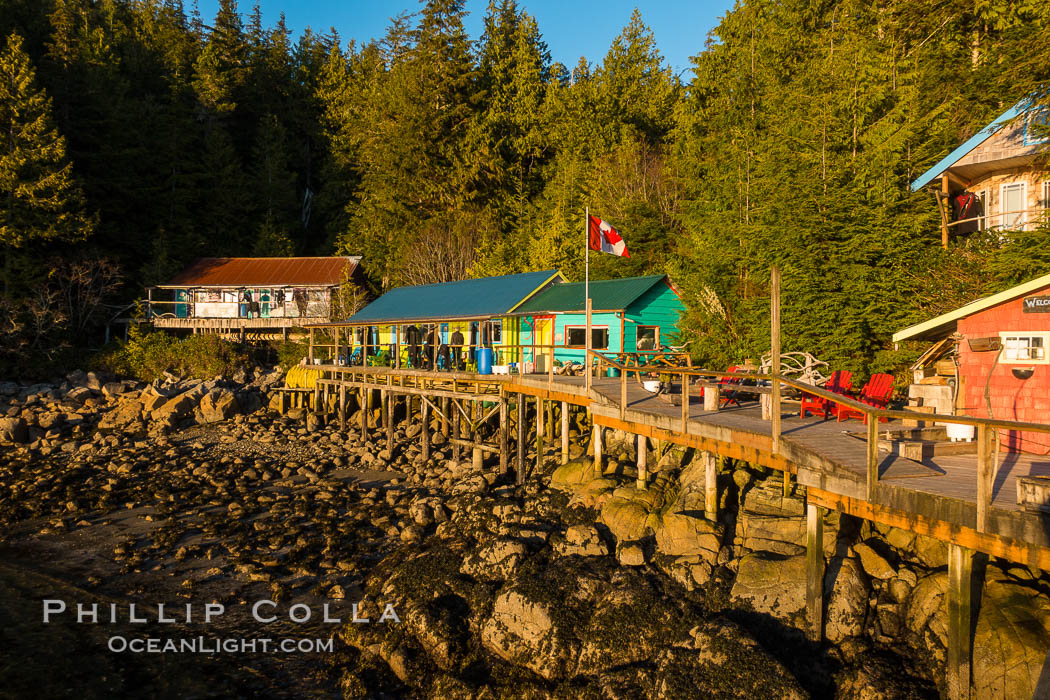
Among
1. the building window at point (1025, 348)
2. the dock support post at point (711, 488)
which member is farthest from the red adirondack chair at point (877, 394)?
the dock support post at point (711, 488)

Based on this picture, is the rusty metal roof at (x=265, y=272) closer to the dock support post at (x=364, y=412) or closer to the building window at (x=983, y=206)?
the dock support post at (x=364, y=412)

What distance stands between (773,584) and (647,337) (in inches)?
586

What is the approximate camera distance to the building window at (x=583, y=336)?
930 inches

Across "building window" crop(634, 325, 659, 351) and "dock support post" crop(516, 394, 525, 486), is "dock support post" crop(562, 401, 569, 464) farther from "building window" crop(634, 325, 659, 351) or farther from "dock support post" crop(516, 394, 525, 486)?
"building window" crop(634, 325, 659, 351)

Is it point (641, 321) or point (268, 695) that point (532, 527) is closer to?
point (268, 695)

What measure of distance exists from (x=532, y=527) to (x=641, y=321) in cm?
1169

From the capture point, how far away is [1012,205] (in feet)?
57.4

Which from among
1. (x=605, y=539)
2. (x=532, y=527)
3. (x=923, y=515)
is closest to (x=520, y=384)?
(x=532, y=527)

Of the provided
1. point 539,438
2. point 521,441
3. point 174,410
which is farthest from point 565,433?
point 174,410

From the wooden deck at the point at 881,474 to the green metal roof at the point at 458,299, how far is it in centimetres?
1327

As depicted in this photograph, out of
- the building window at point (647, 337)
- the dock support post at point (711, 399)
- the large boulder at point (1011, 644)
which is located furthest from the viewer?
the building window at point (647, 337)

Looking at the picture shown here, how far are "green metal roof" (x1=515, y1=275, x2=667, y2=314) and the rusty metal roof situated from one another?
1894cm

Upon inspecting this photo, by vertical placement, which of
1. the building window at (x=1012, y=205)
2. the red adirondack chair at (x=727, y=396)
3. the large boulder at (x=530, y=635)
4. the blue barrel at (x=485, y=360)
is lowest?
the large boulder at (x=530, y=635)

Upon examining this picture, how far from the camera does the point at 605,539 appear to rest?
12.1 meters
